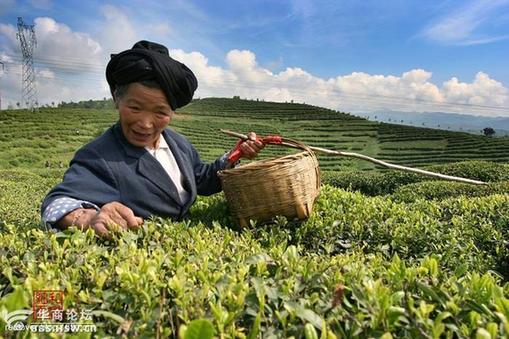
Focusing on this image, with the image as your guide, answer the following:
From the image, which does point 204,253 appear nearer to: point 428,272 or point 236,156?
point 428,272

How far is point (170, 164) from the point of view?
9.43 ft

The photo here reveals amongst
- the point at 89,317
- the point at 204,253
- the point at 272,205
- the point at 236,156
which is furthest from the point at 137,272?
the point at 236,156

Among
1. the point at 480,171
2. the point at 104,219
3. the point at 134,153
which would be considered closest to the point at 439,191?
the point at 480,171

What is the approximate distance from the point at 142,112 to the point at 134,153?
0.85ft

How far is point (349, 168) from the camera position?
33.2 metres

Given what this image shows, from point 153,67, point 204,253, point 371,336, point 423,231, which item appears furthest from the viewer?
point 423,231

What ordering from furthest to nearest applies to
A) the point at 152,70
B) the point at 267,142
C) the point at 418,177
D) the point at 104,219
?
the point at 418,177
the point at 267,142
the point at 152,70
the point at 104,219

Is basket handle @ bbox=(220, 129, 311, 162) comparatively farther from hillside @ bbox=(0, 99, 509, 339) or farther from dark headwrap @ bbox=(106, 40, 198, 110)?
dark headwrap @ bbox=(106, 40, 198, 110)

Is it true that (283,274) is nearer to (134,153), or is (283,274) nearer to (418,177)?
(134,153)

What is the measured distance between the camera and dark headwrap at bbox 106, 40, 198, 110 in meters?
2.43

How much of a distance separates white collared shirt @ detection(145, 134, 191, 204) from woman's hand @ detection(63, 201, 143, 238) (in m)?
0.65

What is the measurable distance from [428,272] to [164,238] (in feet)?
4.03
